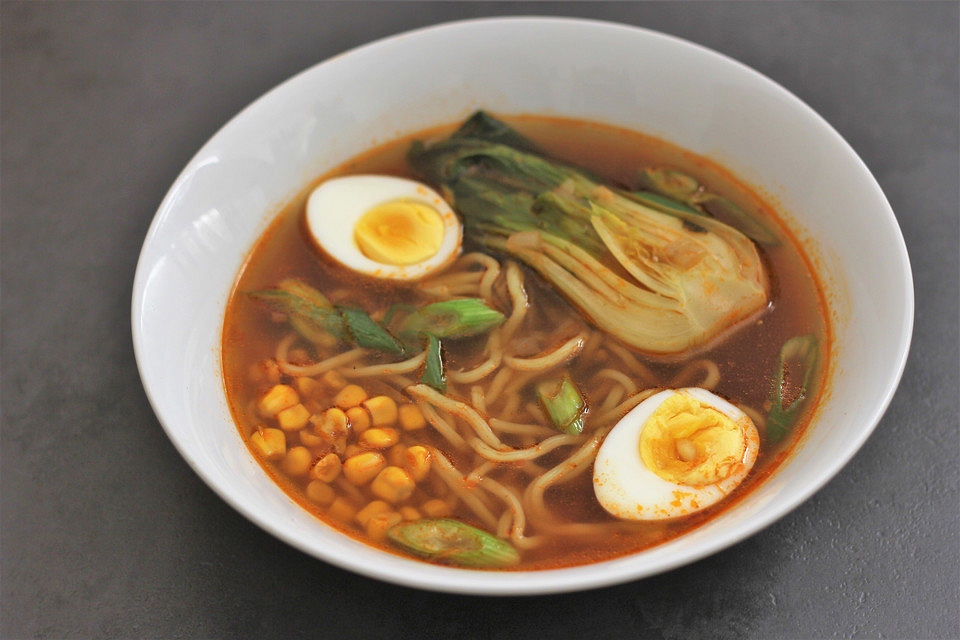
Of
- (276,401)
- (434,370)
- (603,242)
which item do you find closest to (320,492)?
(276,401)

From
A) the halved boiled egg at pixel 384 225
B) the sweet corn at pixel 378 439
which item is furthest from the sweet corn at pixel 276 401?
the halved boiled egg at pixel 384 225

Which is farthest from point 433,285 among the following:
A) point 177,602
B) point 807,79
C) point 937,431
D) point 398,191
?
point 807,79

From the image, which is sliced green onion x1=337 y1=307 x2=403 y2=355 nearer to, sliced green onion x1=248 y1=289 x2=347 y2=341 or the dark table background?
sliced green onion x1=248 y1=289 x2=347 y2=341

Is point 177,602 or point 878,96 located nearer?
point 177,602

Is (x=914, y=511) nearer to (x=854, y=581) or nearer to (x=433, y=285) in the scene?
(x=854, y=581)

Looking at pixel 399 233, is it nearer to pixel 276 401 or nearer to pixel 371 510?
pixel 276 401

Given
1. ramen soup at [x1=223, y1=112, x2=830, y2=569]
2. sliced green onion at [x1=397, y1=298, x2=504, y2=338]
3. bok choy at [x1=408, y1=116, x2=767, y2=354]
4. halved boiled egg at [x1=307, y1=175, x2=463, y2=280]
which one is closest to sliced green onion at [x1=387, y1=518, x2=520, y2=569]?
ramen soup at [x1=223, y1=112, x2=830, y2=569]

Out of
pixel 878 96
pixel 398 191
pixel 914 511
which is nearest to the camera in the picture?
pixel 914 511
